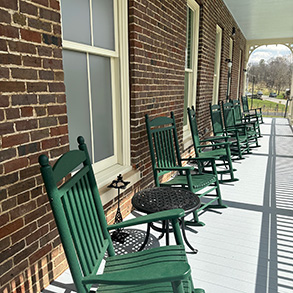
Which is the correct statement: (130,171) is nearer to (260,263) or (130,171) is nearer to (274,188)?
(260,263)

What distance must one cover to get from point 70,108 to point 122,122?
2.19 ft

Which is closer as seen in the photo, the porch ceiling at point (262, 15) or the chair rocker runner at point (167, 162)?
the chair rocker runner at point (167, 162)

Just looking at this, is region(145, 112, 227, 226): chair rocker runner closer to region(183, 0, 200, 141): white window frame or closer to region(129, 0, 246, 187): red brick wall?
region(129, 0, 246, 187): red brick wall

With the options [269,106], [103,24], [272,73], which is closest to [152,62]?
[103,24]

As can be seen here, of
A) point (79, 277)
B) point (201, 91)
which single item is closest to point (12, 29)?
point (79, 277)

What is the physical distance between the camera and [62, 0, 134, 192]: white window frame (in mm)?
2277

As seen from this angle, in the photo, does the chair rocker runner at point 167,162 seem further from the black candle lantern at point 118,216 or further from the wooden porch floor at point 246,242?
the black candle lantern at point 118,216

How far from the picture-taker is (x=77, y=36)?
188 centimetres

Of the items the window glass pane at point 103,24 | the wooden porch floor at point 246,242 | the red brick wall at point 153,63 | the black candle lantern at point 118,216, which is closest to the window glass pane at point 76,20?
the window glass pane at point 103,24

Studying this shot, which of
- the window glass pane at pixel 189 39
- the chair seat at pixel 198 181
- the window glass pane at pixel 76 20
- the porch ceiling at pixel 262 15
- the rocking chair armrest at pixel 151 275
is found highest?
the porch ceiling at pixel 262 15

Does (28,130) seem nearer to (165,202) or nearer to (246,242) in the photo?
(165,202)

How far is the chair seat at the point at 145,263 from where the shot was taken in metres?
1.16

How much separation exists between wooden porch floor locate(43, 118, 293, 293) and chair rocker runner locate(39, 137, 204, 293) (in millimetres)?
480

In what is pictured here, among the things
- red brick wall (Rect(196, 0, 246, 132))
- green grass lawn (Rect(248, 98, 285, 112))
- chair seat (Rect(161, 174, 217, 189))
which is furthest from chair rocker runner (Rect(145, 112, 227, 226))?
green grass lawn (Rect(248, 98, 285, 112))
